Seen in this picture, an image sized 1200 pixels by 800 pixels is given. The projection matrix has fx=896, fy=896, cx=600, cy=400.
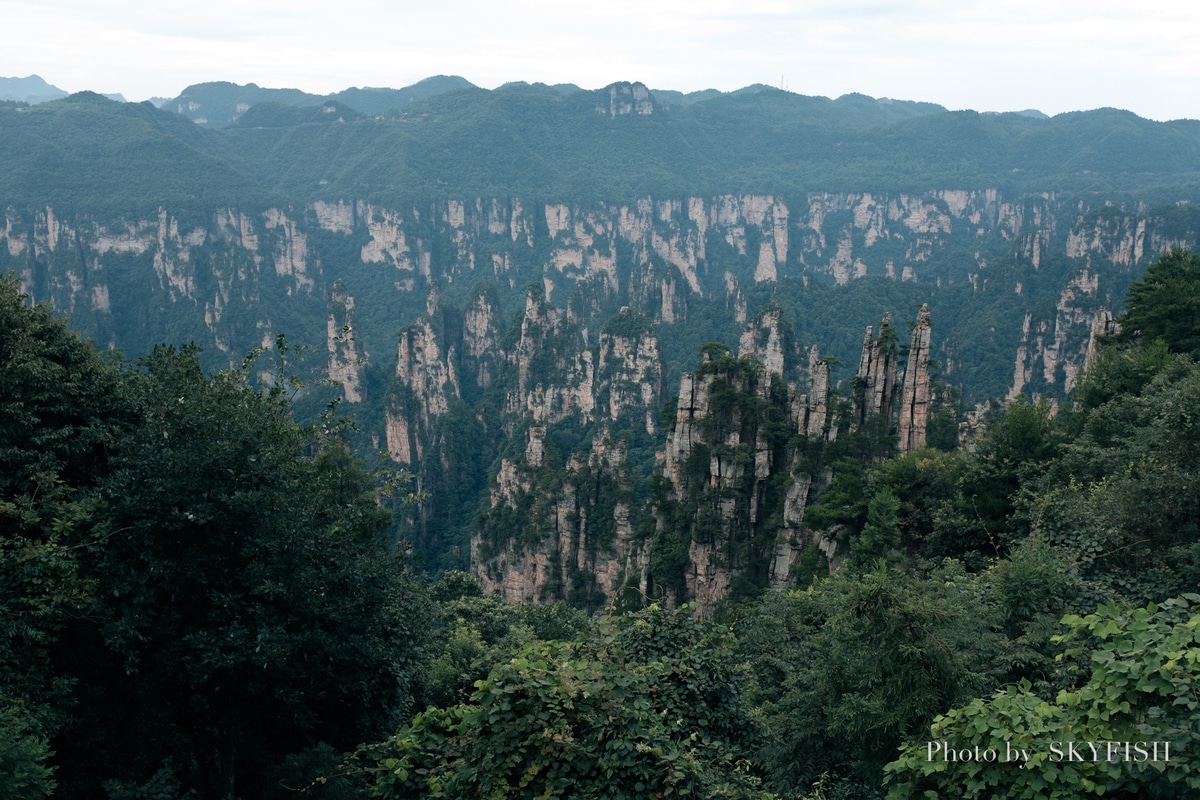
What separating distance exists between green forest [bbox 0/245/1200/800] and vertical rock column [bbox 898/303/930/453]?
15.4m

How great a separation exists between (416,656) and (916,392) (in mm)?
23503

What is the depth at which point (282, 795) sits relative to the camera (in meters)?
13.0

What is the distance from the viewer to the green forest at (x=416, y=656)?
9102 millimetres

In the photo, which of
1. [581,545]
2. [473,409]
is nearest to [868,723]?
[581,545]

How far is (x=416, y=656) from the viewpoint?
51.1ft

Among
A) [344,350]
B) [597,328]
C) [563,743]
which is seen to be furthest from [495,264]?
[563,743]

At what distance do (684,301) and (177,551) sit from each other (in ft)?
374

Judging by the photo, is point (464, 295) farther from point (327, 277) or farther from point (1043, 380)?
point (1043, 380)

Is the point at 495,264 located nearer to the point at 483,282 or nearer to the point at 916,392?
the point at 483,282

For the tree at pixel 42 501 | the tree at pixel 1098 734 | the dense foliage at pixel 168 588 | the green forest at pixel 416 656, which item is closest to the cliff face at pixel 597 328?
the tree at pixel 42 501

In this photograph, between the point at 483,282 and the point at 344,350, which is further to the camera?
the point at 483,282

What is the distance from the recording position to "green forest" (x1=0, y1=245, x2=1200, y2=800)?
29.9 feet

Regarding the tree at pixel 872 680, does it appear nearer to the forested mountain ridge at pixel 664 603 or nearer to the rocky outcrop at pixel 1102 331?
the forested mountain ridge at pixel 664 603

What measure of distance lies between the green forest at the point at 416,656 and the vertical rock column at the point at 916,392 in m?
15.4
